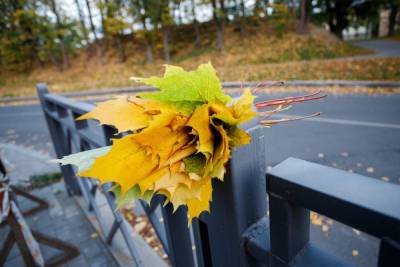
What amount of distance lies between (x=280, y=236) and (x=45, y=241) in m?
2.78

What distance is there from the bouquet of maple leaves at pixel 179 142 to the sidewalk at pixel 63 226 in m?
2.44

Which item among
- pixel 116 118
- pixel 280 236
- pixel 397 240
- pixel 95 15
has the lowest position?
pixel 280 236

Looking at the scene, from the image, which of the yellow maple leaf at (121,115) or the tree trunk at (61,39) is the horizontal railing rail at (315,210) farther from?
the tree trunk at (61,39)

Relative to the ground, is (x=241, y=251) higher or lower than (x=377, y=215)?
lower

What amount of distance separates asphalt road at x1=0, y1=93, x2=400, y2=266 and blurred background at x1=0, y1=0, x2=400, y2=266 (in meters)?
0.02

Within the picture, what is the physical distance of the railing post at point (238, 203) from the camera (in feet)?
2.73

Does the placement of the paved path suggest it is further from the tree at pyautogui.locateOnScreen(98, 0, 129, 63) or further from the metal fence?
the tree at pyautogui.locateOnScreen(98, 0, 129, 63)

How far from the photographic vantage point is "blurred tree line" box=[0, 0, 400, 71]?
18.8 meters

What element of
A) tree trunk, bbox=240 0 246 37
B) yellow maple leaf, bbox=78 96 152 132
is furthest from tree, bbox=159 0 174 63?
yellow maple leaf, bbox=78 96 152 132

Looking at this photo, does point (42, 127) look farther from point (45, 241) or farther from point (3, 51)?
point (3, 51)

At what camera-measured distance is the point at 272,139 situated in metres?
5.51

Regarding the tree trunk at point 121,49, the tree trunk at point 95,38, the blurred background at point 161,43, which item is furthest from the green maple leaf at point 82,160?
the tree trunk at point 95,38

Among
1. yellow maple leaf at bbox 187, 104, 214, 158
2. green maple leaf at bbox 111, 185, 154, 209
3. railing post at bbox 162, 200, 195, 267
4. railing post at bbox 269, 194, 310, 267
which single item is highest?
yellow maple leaf at bbox 187, 104, 214, 158

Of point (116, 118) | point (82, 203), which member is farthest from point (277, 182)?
point (82, 203)
